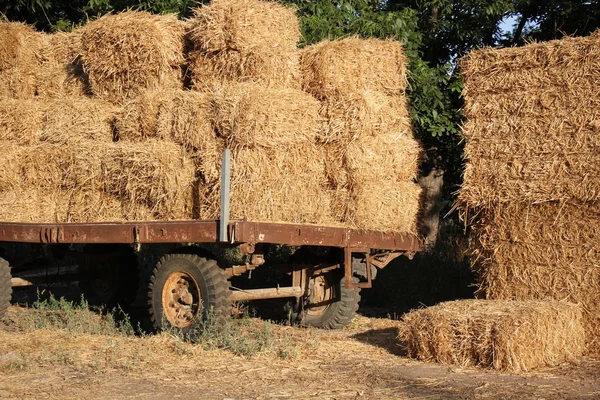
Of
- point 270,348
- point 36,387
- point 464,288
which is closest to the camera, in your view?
point 36,387

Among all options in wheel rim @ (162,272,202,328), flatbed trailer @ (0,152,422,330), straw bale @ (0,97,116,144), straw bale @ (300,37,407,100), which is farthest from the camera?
straw bale @ (0,97,116,144)

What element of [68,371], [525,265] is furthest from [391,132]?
[68,371]

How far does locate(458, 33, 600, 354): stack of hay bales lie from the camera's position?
9109mm

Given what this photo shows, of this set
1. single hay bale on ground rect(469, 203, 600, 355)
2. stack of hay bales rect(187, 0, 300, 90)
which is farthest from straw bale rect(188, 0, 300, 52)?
single hay bale on ground rect(469, 203, 600, 355)

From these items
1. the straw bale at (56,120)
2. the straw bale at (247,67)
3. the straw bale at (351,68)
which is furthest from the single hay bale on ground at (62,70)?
the straw bale at (351,68)

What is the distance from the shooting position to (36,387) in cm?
710

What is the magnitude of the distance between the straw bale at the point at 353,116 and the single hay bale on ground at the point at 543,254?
5.07ft

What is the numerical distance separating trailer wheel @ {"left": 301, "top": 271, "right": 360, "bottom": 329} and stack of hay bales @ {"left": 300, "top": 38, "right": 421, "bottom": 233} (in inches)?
45.3

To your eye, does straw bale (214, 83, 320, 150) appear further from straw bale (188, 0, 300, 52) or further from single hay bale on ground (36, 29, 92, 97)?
single hay bale on ground (36, 29, 92, 97)

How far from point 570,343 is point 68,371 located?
4708mm

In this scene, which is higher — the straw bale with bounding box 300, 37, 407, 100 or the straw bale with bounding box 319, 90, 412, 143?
the straw bale with bounding box 300, 37, 407, 100

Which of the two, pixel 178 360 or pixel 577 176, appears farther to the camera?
pixel 577 176

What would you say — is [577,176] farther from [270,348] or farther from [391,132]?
[270,348]

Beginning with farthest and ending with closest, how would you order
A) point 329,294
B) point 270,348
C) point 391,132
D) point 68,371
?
point 329,294 → point 391,132 → point 270,348 → point 68,371
